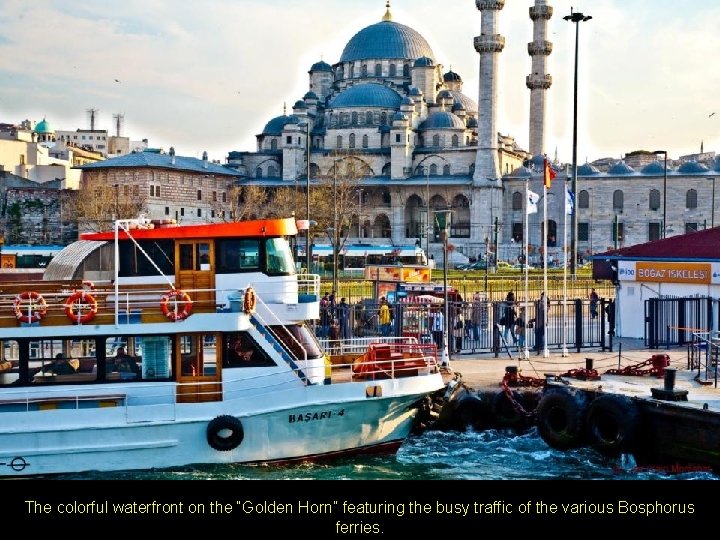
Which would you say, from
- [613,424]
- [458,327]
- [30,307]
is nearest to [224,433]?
[30,307]

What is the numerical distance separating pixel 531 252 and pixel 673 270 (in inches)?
1951

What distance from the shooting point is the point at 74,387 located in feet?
48.4

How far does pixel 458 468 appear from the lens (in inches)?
615

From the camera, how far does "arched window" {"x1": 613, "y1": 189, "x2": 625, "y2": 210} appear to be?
82000mm

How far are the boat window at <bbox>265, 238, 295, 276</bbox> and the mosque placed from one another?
2219 inches

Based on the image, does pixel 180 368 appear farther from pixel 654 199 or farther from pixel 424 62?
pixel 424 62

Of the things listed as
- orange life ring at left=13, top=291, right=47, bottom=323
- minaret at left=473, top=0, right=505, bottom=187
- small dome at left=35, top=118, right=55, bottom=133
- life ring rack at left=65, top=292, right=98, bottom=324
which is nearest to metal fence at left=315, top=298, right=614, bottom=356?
life ring rack at left=65, top=292, right=98, bottom=324

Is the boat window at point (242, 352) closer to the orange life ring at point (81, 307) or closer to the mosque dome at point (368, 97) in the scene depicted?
the orange life ring at point (81, 307)

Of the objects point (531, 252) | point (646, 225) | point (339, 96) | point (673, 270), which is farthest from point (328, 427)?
point (339, 96)

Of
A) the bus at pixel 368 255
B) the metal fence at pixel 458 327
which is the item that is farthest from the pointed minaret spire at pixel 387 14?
the metal fence at pixel 458 327

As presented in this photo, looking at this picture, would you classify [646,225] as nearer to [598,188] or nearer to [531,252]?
Answer: [598,188]

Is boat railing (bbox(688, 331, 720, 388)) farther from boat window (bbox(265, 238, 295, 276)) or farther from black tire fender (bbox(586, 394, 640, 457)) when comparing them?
boat window (bbox(265, 238, 295, 276))

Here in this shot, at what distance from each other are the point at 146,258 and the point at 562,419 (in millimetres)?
7682

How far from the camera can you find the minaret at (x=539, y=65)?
73875 mm
